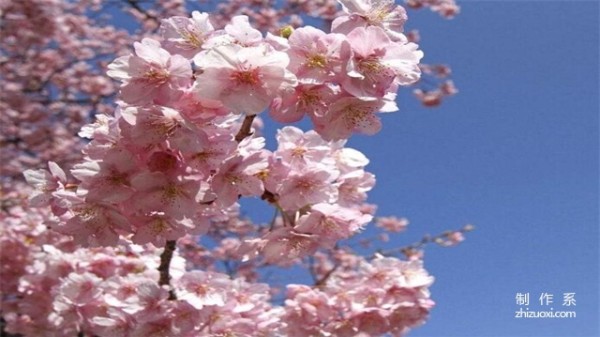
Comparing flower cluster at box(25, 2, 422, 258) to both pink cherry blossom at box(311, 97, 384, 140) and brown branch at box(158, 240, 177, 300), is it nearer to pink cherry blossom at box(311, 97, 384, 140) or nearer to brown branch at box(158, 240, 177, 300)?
pink cherry blossom at box(311, 97, 384, 140)

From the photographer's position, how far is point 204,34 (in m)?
1.65

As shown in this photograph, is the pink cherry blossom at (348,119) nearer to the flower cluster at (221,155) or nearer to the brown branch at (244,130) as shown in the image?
the flower cluster at (221,155)

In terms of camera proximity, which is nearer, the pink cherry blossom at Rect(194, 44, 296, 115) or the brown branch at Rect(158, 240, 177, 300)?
the pink cherry blossom at Rect(194, 44, 296, 115)

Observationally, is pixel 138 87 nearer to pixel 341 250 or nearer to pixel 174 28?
pixel 174 28

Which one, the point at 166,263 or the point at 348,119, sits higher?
the point at 348,119

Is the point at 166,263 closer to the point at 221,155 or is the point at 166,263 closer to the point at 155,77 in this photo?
the point at 221,155

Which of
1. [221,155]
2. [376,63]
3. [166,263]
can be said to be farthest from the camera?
[166,263]

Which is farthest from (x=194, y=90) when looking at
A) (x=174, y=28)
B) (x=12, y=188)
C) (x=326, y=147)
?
(x=12, y=188)

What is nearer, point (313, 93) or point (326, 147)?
point (313, 93)

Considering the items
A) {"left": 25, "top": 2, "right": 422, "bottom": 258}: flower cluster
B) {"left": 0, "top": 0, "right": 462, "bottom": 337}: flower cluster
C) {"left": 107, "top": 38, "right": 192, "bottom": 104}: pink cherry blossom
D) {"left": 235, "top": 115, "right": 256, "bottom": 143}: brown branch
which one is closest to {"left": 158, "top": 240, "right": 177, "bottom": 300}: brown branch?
{"left": 0, "top": 0, "right": 462, "bottom": 337}: flower cluster

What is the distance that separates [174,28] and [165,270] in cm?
82

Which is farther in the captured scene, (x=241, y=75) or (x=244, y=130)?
(x=244, y=130)

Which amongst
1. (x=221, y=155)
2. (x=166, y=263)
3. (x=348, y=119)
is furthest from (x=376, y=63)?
(x=166, y=263)

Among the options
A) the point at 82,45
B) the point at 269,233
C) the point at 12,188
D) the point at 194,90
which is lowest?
the point at 269,233
